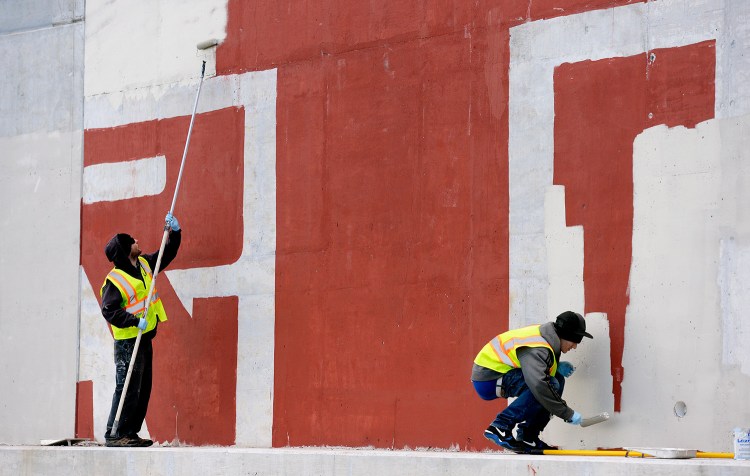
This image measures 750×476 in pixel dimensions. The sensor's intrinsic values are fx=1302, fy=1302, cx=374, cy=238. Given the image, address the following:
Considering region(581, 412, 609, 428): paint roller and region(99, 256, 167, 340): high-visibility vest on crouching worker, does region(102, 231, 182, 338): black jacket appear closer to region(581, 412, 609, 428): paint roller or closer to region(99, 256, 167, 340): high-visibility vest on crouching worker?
region(99, 256, 167, 340): high-visibility vest on crouching worker

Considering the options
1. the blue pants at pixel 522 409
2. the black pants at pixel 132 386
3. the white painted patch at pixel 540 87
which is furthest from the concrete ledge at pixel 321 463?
the white painted patch at pixel 540 87

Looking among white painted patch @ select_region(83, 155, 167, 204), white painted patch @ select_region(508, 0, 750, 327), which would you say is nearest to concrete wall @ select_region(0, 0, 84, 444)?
white painted patch @ select_region(83, 155, 167, 204)

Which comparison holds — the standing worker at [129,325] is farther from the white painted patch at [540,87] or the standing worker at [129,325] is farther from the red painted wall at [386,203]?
the white painted patch at [540,87]

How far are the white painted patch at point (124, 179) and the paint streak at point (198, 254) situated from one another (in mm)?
56

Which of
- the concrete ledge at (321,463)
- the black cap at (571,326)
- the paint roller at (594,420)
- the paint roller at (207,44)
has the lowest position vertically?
the concrete ledge at (321,463)

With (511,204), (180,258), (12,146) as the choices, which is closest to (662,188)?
(511,204)

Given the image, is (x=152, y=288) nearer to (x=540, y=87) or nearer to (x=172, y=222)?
(x=172, y=222)

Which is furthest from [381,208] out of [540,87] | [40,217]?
[40,217]

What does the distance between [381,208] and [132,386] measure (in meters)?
2.14

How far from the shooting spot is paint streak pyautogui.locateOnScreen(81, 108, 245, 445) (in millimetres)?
9469

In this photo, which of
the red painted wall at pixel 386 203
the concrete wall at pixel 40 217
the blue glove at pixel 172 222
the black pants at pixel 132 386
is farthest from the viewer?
the concrete wall at pixel 40 217

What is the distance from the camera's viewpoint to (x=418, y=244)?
8.61 metres

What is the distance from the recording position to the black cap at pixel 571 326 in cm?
749

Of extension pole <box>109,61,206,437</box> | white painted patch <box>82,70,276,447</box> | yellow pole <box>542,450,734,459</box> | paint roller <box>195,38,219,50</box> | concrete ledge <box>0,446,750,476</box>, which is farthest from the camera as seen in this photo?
paint roller <box>195,38,219,50</box>
